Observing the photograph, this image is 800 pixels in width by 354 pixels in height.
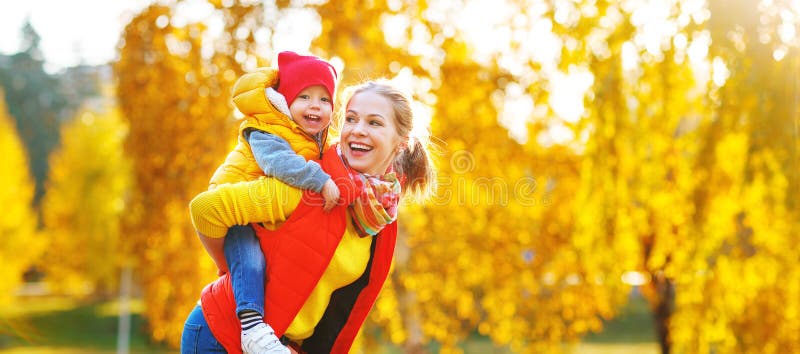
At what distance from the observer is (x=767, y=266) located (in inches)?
187

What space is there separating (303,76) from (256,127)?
16 cm

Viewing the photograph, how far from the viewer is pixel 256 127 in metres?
1.89

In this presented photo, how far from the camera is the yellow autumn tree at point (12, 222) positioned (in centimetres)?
2109

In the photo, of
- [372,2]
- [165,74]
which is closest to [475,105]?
[372,2]

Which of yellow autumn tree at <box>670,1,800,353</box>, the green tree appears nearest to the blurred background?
yellow autumn tree at <box>670,1,800,353</box>

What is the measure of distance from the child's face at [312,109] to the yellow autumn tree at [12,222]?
20229mm

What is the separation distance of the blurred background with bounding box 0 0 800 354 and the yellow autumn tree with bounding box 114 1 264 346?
23mm

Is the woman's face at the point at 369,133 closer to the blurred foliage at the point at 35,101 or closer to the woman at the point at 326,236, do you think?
the woman at the point at 326,236

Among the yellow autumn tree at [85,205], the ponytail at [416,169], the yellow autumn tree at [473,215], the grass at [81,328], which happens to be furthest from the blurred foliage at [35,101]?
the ponytail at [416,169]

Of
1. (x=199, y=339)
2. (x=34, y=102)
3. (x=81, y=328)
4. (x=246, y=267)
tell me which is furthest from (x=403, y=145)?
(x=34, y=102)

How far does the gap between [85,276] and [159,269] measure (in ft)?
63.5

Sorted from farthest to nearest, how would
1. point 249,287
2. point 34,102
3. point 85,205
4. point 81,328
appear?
point 34,102
point 85,205
point 81,328
point 249,287

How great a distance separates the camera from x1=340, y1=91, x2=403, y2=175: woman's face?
6.25 ft

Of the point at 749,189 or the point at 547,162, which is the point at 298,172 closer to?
the point at 749,189
